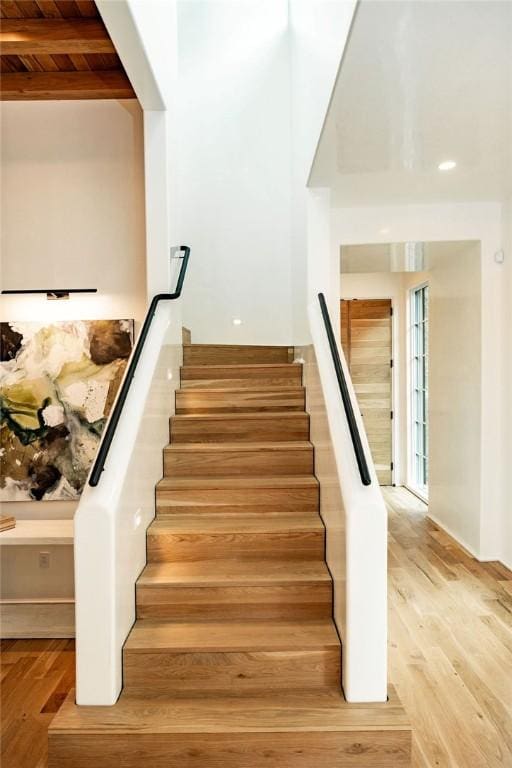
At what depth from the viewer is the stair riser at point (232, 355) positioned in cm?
515

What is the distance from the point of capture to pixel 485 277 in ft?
15.6

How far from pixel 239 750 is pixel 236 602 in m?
0.70

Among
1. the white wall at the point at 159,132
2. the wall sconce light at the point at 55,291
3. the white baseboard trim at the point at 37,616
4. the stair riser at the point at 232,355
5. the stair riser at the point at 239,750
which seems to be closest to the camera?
the stair riser at the point at 239,750

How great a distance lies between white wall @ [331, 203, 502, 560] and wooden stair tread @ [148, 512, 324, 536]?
202cm

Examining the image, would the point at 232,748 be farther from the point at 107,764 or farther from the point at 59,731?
the point at 59,731

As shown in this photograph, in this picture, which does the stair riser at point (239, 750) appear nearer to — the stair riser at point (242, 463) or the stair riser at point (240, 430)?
the stair riser at point (242, 463)

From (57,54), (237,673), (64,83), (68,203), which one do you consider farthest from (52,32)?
(237,673)

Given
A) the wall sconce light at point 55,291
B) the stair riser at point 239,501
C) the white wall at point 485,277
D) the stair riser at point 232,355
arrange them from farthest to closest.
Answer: the stair riser at point 232,355 < the white wall at point 485,277 < the wall sconce light at point 55,291 < the stair riser at point 239,501

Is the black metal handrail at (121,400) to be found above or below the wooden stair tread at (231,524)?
above

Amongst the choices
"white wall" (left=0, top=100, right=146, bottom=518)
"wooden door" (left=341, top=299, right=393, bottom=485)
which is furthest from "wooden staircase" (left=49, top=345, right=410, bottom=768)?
"wooden door" (left=341, top=299, right=393, bottom=485)

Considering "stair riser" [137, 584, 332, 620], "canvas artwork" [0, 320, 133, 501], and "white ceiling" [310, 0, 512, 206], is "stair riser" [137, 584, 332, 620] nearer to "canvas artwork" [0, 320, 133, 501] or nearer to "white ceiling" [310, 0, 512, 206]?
"canvas artwork" [0, 320, 133, 501]

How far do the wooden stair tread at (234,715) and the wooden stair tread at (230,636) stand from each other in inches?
7.9

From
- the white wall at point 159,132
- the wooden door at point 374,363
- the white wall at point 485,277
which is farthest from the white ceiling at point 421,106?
the wooden door at point 374,363

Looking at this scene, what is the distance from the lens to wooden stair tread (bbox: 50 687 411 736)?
7.60 feet
